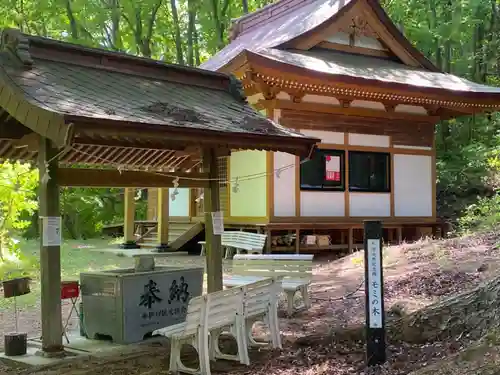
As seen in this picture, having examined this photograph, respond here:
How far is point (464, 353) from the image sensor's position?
13.0 ft

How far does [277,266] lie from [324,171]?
254 inches

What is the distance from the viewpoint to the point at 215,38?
2472cm

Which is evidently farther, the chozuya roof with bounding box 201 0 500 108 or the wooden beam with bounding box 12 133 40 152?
the chozuya roof with bounding box 201 0 500 108

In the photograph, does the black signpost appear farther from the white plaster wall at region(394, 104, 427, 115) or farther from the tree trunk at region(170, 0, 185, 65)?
the tree trunk at region(170, 0, 185, 65)

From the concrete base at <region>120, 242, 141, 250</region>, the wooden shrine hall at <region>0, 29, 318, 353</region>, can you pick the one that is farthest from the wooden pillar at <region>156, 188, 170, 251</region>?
the wooden shrine hall at <region>0, 29, 318, 353</region>

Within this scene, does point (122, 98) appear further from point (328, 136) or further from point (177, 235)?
point (177, 235)

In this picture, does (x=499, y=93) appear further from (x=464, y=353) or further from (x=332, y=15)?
(x=464, y=353)

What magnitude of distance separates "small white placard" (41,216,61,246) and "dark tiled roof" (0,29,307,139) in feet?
4.01

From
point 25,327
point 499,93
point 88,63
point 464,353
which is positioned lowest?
point 25,327

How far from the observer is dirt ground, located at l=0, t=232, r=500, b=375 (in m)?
5.22

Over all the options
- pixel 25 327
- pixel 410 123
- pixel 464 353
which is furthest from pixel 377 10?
pixel 464 353

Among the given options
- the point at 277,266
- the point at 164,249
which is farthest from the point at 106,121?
the point at 164,249

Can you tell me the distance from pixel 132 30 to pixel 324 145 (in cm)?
1259

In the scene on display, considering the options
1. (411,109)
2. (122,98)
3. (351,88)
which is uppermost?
(351,88)
